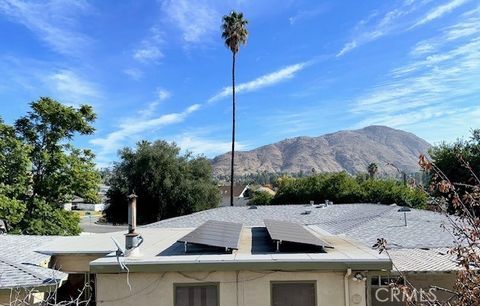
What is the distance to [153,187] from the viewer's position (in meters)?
37.8

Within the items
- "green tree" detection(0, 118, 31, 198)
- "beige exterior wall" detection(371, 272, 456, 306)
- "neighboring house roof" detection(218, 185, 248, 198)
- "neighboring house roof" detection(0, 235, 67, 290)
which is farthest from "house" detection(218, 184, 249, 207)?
"beige exterior wall" detection(371, 272, 456, 306)

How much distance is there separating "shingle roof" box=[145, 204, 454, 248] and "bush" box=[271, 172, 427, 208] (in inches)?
609

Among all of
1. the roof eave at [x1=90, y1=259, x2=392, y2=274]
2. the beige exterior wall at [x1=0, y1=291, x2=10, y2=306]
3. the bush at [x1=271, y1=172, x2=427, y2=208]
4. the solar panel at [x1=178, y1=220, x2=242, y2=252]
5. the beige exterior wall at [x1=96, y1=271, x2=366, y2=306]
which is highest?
the bush at [x1=271, y1=172, x2=427, y2=208]

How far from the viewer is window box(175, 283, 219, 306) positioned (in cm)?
898

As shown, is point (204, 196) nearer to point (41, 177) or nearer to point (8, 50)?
point (41, 177)

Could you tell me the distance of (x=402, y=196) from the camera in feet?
125

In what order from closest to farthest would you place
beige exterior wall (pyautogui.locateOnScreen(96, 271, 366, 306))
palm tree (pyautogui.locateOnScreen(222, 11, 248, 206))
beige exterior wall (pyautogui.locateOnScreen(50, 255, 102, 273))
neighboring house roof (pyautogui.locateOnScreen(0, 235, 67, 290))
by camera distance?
beige exterior wall (pyautogui.locateOnScreen(96, 271, 366, 306)) → neighboring house roof (pyautogui.locateOnScreen(0, 235, 67, 290)) → beige exterior wall (pyautogui.locateOnScreen(50, 255, 102, 273)) → palm tree (pyautogui.locateOnScreen(222, 11, 248, 206))

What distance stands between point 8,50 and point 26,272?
15196 mm

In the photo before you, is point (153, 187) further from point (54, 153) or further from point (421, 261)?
point (421, 261)

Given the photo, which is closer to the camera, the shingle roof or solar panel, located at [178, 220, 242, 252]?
solar panel, located at [178, 220, 242, 252]

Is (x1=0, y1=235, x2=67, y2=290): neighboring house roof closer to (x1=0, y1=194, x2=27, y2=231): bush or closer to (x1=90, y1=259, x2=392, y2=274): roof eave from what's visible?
(x1=90, y1=259, x2=392, y2=274): roof eave

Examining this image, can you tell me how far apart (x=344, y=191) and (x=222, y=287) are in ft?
115

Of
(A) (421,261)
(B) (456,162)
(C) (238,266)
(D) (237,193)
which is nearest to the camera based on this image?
(C) (238,266)

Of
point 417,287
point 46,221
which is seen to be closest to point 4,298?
point 417,287
